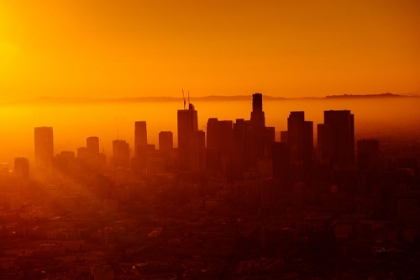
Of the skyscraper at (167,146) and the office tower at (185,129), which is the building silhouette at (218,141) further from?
the skyscraper at (167,146)

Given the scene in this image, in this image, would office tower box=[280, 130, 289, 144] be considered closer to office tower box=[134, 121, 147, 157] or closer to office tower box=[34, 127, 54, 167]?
Result: office tower box=[134, 121, 147, 157]

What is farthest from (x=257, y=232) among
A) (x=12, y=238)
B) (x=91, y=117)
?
(x=91, y=117)

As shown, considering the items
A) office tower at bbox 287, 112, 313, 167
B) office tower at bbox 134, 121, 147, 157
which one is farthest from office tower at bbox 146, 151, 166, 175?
office tower at bbox 287, 112, 313, 167

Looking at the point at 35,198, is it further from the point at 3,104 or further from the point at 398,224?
the point at 398,224

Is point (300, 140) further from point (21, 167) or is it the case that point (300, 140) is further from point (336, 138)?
point (21, 167)

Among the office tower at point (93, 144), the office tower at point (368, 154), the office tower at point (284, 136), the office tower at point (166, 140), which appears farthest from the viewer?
the office tower at point (166, 140)

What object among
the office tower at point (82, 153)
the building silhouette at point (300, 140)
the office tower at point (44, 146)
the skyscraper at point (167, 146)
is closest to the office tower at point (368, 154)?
the building silhouette at point (300, 140)
